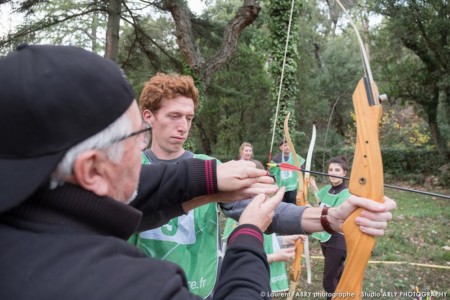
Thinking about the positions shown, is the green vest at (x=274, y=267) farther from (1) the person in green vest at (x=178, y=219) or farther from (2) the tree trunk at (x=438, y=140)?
(2) the tree trunk at (x=438, y=140)

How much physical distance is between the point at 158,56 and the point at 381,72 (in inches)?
261

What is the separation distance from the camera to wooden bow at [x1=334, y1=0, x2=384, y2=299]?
1291 millimetres

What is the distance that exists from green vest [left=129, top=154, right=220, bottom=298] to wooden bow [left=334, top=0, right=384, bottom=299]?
1.75 feet

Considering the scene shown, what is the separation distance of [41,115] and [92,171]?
0.14 meters

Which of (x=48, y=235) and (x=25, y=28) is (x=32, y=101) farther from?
(x=25, y=28)

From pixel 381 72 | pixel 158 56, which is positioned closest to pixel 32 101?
pixel 158 56

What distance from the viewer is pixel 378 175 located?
1.30 m

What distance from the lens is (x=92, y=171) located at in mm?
714

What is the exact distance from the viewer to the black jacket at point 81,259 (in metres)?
0.58

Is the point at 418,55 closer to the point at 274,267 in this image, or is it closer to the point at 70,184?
the point at 274,267

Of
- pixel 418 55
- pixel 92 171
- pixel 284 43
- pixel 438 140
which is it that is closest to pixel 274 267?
pixel 92 171

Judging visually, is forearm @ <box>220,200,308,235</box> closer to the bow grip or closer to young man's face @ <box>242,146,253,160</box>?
the bow grip

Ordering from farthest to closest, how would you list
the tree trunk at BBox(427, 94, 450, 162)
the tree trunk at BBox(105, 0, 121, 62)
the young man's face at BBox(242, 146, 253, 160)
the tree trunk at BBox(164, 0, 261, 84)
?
the tree trunk at BBox(427, 94, 450, 162)
the tree trunk at BBox(164, 0, 261, 84)
the tree trunk at BBox(105, 0, 121, 62)
the young man's face at BBox(242, 146, 253, 160)

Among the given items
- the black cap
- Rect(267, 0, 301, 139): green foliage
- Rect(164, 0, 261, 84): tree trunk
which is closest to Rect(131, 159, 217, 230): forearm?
the black cap
